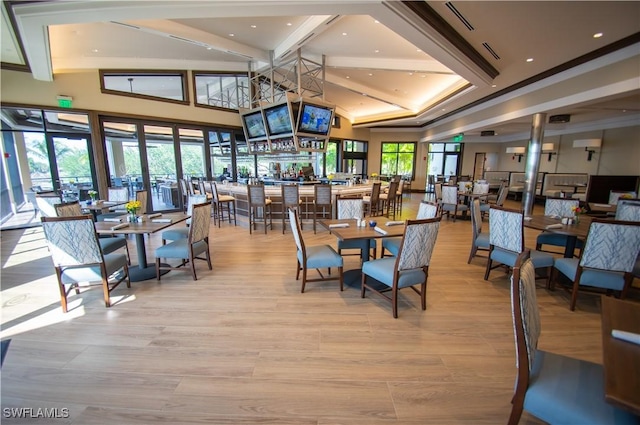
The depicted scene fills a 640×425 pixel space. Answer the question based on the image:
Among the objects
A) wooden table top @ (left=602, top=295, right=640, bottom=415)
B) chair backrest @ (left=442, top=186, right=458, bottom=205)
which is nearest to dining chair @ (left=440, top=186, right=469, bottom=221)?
chair backrest @ (left=442, top=186, right=458, bottom=205)

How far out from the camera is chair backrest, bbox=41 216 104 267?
2615 millimetres

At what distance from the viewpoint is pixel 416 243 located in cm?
262

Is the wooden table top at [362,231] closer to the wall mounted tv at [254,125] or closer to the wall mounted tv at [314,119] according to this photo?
the wall mounted tv at [314,119]

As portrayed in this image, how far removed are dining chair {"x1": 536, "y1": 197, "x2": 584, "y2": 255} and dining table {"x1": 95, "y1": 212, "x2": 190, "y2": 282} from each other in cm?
533

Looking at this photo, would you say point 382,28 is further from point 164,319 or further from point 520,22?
point 164,319

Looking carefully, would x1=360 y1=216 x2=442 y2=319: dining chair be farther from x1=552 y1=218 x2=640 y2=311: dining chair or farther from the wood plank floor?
x1=552 y1=218 x2=640 y2=311: dining chair

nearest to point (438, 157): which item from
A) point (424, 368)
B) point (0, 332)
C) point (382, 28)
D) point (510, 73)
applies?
point (510, 73)

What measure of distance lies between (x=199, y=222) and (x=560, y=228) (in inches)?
185

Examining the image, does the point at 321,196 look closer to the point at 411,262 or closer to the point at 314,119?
the point at 314,119

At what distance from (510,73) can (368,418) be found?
7.21 m

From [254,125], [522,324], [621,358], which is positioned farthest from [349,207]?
[254,125]

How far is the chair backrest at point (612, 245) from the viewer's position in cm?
251

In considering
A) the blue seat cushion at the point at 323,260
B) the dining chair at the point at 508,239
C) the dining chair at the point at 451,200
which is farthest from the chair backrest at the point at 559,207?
the blue seat cushion at the point at 323,260

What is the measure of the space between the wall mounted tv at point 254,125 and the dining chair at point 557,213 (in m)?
6.92
